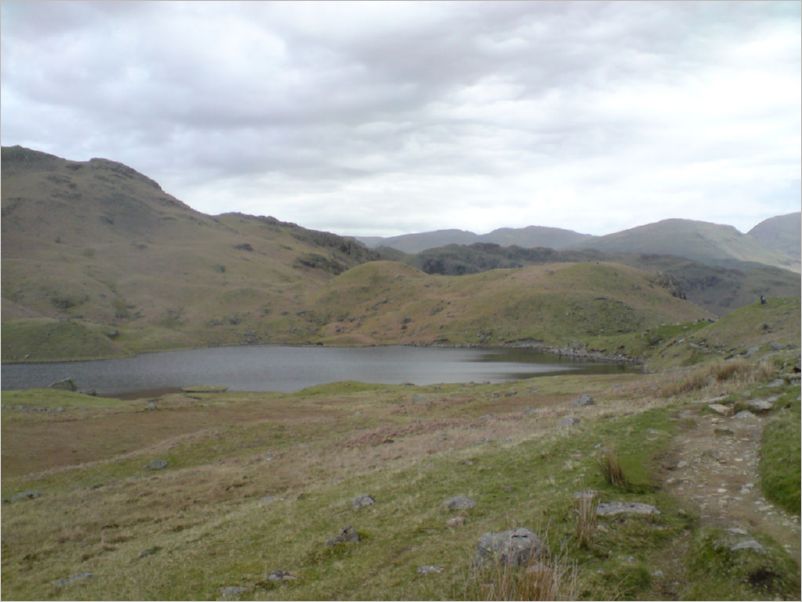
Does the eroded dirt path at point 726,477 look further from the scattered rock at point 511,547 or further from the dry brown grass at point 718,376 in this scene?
the dry brown grass at point 718,376

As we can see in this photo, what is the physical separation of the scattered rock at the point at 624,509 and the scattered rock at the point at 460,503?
3517 mm

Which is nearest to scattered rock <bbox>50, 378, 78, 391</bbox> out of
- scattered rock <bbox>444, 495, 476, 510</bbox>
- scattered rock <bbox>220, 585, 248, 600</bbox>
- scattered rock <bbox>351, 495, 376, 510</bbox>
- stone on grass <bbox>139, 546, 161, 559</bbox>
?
stone on grass <bbox>139, 546, 161, 559</bbox>

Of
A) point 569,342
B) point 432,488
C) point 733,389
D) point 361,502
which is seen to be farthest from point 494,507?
point 569,342

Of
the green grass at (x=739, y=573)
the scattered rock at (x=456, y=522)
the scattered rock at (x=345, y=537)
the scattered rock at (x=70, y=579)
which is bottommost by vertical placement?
the scattered rock at (x=70, y=579)

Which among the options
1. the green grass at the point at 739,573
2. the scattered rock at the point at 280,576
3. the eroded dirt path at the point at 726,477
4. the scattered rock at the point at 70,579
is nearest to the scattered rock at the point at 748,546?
the green grass at the point at 739,573

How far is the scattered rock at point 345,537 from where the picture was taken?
553 inches

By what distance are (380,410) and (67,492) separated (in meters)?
23.3

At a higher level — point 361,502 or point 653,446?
point 653,446

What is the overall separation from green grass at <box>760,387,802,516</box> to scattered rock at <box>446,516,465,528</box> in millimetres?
6243

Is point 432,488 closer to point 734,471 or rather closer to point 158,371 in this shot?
point 734,471

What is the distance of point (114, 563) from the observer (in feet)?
59.4

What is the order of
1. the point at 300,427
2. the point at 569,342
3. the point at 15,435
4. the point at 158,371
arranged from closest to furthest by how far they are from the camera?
the point at 300,427 → the point at 15,435 → the point at 158,371 → the point at 569,342

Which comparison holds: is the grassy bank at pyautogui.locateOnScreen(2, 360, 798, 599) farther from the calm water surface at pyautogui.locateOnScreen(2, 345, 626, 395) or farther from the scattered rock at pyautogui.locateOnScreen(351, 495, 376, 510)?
the calm water surface at pyautogui.locateOnScreen(2, 345, 626, 395)

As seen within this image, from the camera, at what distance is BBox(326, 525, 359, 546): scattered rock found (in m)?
14.0
